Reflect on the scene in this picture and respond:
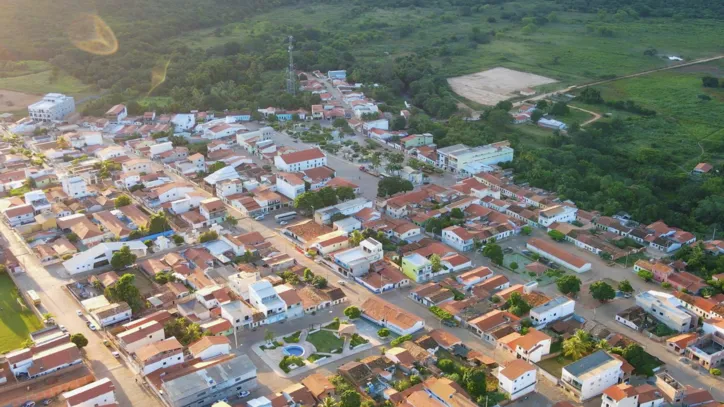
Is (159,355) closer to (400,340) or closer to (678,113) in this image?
(400,340)

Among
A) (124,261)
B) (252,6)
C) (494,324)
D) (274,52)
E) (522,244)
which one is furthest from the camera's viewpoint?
(252,6)

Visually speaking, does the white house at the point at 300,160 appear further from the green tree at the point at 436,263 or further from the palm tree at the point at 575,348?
the palm tree at the point at 575,348

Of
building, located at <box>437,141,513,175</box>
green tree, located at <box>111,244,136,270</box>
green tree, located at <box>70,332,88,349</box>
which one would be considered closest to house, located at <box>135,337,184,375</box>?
green tree, located at <box>70,332,88,349</box>

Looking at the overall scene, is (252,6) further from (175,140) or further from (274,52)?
(175,140)

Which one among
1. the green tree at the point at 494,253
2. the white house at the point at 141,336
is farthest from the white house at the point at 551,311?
the white house at the point at 141,336

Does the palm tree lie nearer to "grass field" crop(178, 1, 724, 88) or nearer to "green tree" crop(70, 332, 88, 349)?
"green tree" crop(70, 332, 88, 349)

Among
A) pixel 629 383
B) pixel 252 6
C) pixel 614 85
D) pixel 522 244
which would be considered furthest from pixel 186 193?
pixel 252 6

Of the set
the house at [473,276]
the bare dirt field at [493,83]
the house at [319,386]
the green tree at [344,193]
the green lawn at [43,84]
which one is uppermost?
the green lawn at [43,84]
